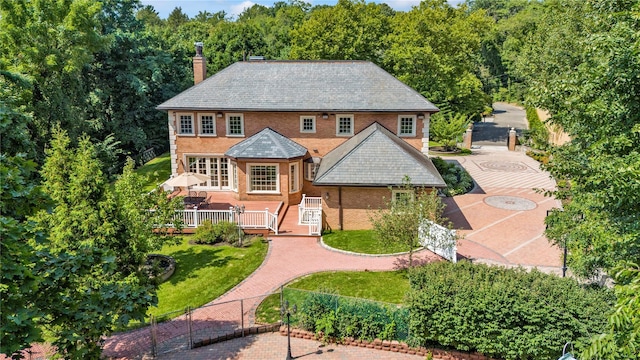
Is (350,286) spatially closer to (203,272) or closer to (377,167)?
(203,272)

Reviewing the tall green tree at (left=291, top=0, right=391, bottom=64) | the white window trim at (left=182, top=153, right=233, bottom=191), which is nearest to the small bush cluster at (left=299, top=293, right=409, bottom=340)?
the white window trim at (left=182, top=153, right=233, bottom=191)

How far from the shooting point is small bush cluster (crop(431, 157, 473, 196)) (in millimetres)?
32116

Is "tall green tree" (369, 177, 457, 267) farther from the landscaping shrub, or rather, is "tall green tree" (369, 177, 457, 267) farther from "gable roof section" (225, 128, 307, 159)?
"gable roof section" (225, 128, 307, 159)

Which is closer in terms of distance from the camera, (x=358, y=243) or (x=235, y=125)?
(x=358, y=243)

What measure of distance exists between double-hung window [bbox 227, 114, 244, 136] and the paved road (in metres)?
35.1

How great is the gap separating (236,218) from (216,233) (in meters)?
1.44

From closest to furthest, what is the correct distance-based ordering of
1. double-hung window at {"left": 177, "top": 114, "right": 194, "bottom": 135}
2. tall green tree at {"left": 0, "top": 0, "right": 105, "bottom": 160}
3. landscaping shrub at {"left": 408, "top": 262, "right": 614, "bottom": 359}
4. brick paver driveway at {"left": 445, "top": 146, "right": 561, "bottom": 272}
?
1. landscaping shrub at {"left": 408, "top": 262, "right": 614, "bottom": 359}
2. brick paver driveway at {"left": 445, "top": 146, "right": 561, "bottom": 272}
3. tall green tree at {"left": 0, "top": 0, "right": 105, "bottom": 160}
4. double-hung window at {"left": 177, "top": 114, "right": 194, "bottom": 135}

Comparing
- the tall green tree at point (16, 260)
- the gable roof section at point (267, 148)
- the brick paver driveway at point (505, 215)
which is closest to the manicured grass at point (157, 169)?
the gable roof section at point (267, 148)

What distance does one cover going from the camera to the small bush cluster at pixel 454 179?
32.1m

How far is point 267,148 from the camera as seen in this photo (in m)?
28.2

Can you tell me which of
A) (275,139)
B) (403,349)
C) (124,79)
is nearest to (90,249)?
(403,349)

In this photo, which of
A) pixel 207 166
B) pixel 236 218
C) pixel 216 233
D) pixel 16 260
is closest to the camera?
pixel 16 260

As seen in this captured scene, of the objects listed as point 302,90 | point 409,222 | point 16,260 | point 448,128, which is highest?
point 302,90

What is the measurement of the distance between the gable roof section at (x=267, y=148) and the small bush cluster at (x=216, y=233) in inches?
217
